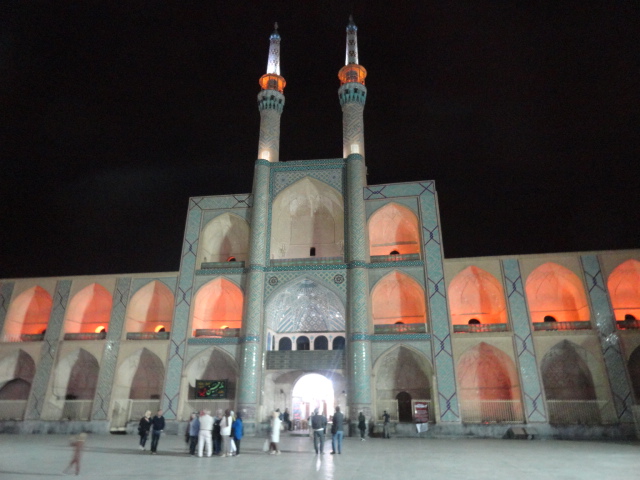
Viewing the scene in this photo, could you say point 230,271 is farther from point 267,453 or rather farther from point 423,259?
point 267,453

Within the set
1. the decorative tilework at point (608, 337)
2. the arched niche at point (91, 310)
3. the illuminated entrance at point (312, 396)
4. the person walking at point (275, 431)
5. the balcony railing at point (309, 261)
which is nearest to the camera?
the person walking at point (275, 431)

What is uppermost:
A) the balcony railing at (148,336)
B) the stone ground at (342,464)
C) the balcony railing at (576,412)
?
the balcony railing at (148,336)

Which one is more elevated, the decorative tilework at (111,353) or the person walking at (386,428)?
the decorative tilework at (111,353)

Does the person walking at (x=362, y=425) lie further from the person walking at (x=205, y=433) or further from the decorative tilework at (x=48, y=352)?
the decorative tilework at (x=48, y=352)

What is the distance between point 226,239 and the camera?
2389 centimetres

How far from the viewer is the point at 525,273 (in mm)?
19141

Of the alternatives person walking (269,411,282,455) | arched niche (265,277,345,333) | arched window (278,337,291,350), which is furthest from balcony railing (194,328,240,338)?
person walking (269,411,282,455)

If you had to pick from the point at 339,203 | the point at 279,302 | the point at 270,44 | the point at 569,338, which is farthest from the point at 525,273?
the point at 270,44

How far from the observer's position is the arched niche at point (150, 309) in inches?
846

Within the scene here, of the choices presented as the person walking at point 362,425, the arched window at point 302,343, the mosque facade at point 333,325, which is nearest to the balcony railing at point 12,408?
the mosque facade at point 333,325

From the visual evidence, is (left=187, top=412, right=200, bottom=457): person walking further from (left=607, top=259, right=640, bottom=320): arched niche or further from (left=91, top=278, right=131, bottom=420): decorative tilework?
(left=607, top=259, right=640, bottom=320): arched niche

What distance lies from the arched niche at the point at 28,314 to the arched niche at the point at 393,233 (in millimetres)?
16887

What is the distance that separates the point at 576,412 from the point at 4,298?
86.8ft

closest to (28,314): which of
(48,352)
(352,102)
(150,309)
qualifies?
(48,352)
